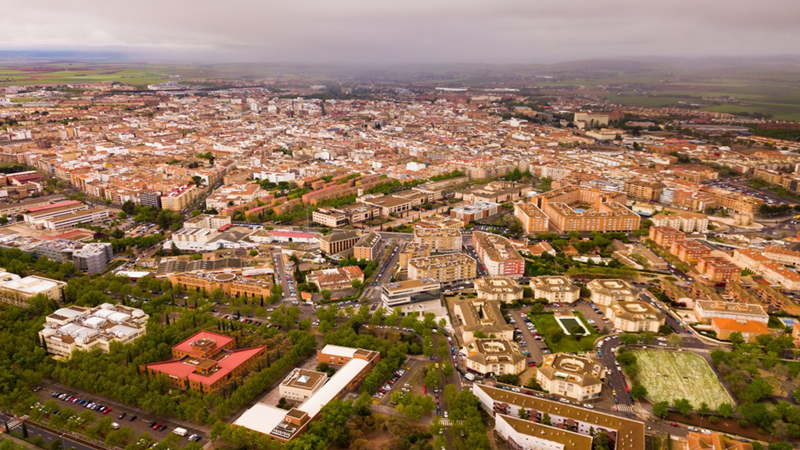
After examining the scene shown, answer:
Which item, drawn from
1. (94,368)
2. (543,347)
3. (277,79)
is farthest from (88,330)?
(277,79)

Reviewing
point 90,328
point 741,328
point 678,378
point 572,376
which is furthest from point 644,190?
point 90,328

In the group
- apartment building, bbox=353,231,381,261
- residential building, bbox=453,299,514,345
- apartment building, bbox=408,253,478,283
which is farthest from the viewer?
apartment building, bbox=353,231,381,261

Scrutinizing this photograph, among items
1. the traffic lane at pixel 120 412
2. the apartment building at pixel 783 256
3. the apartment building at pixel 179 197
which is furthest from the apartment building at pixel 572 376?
the apartment building at pixel 179 197

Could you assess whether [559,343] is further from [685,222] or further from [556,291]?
[685,222]

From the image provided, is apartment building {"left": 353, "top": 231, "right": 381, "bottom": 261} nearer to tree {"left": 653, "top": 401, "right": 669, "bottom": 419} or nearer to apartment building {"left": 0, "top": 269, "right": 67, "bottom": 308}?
apartment building {"left": 0, "top": 269, "right": 67, "bottom": 308}

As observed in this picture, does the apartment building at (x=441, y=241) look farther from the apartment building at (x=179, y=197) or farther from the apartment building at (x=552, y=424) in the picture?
the apartment building at (x=179, y=197)

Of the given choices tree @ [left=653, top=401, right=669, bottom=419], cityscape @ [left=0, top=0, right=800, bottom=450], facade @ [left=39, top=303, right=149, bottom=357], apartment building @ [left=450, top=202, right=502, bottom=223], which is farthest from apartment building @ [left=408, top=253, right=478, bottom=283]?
facade @ [left=39, top=303, right=149, bottom=357]

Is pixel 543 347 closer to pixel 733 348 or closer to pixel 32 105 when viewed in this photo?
pixel 733 348
